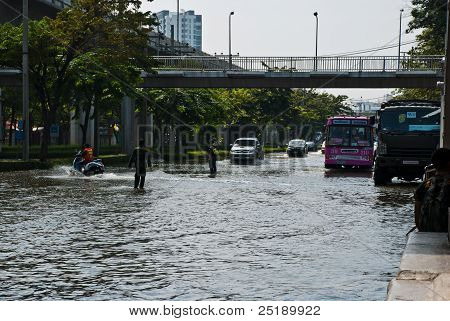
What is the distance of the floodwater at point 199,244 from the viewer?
9.74 m

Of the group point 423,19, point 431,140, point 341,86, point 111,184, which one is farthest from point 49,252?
point 423,19

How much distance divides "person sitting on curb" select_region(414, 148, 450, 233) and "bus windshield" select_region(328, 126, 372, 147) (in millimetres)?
33708

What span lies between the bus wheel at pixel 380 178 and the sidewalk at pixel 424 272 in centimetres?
2071

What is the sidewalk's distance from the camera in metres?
7.48

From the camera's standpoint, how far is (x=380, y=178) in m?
32.2

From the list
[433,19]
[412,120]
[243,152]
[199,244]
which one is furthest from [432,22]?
[199,244]

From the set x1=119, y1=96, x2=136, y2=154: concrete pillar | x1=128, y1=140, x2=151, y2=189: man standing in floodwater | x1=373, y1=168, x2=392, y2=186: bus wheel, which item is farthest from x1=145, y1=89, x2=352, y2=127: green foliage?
x1=128, y1=140, x2=151, y2=189: man standing in floodwater

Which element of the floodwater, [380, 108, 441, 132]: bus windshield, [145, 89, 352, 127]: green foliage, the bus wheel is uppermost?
[145, 89, 352, 127]: green foliage

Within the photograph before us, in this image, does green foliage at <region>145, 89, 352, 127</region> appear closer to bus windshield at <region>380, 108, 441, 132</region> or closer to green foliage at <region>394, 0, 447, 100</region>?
green foliage at <region>394, 0, 447, 100</region>

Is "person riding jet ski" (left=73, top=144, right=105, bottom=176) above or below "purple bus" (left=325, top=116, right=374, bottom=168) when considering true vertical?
below

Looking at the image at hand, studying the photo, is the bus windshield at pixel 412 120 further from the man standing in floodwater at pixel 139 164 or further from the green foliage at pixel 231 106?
the green foliage at pixel 231 106

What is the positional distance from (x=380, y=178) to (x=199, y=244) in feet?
63.7

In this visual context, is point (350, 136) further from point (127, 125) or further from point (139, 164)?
point (127, 125)

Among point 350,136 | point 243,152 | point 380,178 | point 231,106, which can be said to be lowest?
point 380,178
